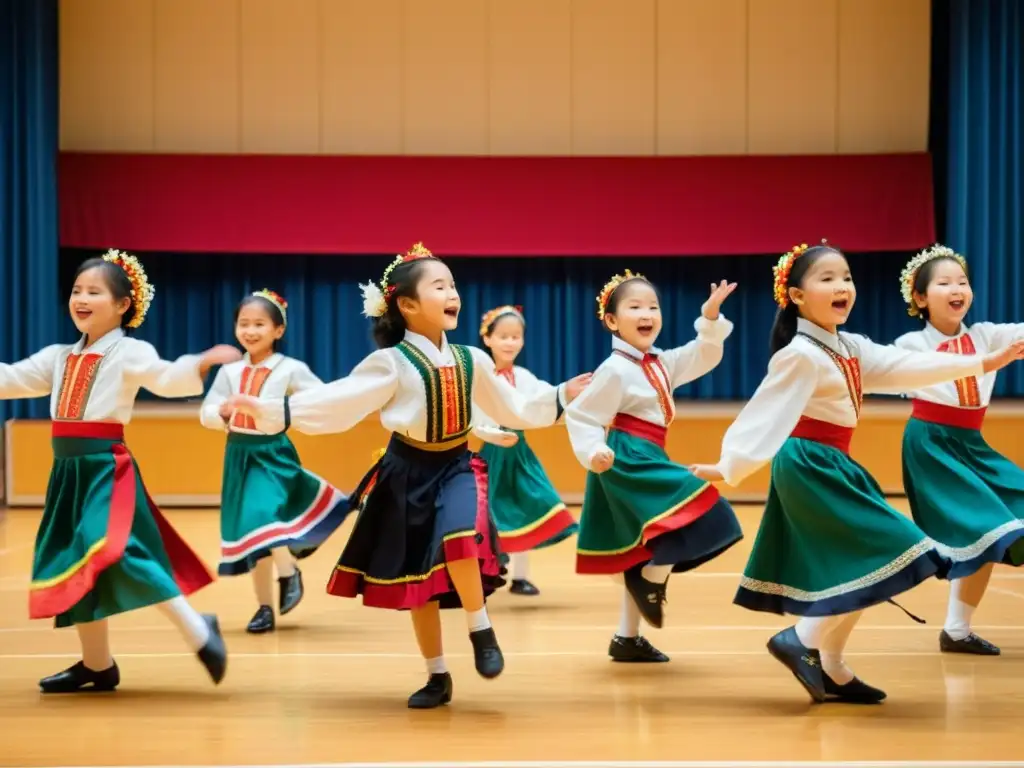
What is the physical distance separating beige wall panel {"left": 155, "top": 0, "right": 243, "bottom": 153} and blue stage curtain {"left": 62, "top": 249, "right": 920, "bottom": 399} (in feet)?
3.03

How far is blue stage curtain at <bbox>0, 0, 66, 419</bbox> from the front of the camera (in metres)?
9.32

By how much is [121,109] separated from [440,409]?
7332 millimetres

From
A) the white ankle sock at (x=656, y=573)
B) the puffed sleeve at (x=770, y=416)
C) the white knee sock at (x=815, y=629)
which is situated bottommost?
the white knee sock at (x=815, y=629)

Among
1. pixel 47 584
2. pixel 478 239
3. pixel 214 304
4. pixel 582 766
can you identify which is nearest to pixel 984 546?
pixel 582 766

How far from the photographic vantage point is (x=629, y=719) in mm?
3629

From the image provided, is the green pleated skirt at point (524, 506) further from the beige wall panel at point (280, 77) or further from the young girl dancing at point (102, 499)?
the beige wall panel at point (280, 77)

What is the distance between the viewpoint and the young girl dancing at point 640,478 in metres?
4.17

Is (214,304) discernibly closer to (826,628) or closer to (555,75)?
(555,75)

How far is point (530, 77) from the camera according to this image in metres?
10.2

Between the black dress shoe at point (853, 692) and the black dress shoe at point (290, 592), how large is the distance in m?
2.15

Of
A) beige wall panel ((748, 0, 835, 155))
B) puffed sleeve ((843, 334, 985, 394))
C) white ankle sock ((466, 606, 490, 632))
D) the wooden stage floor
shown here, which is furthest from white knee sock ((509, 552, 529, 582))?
beige wall panel ((748, 0, 835, 155))

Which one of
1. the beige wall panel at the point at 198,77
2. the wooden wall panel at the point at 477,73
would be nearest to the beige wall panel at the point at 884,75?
the wooden wall panel at the point at 477,73

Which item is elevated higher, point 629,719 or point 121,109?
point 121,109

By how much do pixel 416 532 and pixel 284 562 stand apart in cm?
151
